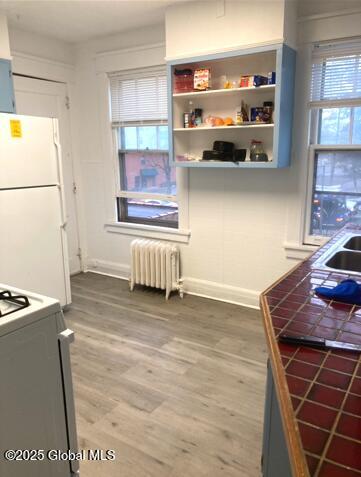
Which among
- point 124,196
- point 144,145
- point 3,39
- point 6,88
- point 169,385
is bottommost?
point 169,385

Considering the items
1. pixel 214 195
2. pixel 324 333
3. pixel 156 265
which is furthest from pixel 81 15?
pixel 324 333

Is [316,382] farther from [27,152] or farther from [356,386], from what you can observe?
[27,152]

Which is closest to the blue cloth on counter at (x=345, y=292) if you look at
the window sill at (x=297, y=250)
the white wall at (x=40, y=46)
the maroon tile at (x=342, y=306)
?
the maroon tile at (x=342, y=306)

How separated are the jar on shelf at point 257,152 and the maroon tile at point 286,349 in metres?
2.29

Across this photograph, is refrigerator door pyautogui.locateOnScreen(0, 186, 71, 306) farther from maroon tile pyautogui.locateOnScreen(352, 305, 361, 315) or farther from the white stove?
maroon tile pyautogui.locateOnScreen(352, 305, 361, 315)

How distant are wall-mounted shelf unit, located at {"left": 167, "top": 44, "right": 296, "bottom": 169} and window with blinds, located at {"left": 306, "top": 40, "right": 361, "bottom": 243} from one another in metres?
0.22

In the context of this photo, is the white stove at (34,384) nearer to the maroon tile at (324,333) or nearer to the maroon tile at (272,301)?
the maroon tile at (272,301)

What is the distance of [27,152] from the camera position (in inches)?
123

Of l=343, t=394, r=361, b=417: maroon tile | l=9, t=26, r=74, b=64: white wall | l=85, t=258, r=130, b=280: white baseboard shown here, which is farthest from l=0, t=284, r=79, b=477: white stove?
l=9, t=26, r=74, b=64: white wall

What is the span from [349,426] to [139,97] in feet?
12.7

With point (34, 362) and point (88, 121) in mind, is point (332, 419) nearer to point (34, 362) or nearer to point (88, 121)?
point (34, 362)

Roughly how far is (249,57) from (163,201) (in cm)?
170

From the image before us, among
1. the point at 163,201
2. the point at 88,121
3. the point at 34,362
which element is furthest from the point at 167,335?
the point at 88,121

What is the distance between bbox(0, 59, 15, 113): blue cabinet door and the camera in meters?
3.31
